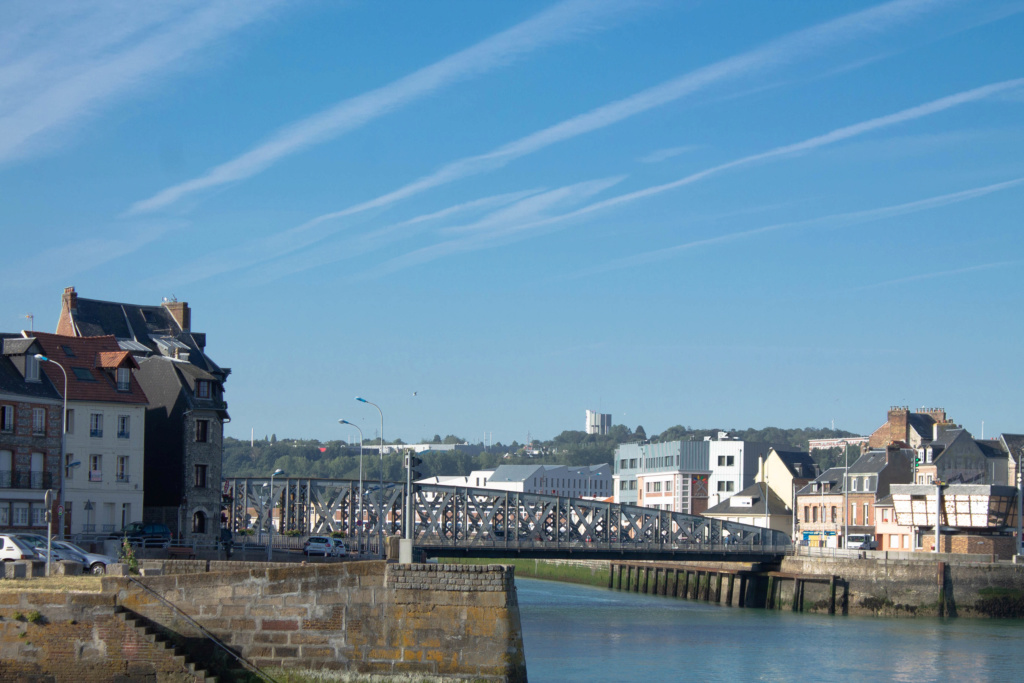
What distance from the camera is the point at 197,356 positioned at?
83.1 metres

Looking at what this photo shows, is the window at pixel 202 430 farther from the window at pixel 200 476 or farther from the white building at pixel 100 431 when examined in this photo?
the white building at pixel 100 431

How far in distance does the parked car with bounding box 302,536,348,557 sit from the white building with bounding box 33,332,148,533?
10.1m

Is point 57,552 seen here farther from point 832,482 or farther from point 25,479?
point 832,482

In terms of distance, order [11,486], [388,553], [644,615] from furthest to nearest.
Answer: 1. [644,615]
2. [11,486]
3. [388,553]

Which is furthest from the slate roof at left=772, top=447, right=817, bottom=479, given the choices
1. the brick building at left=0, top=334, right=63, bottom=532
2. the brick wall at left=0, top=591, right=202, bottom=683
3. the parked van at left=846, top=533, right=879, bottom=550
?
the brick wall at left=0, top=591, right=202, bottom=683

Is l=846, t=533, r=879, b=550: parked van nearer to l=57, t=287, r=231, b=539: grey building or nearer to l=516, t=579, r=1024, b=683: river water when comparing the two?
l=516, t=579, r=1024, b=683: river water

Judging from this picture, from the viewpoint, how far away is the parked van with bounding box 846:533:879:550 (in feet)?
321

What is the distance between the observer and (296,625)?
30.2 meters

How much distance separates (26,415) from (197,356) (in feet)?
61.9

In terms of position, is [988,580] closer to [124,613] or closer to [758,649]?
[758,649]

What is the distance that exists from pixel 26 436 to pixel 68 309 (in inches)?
704

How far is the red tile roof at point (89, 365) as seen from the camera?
6925cm

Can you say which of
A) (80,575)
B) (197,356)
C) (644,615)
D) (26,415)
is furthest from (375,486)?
(80,575)

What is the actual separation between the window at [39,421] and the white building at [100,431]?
2.50 meters
